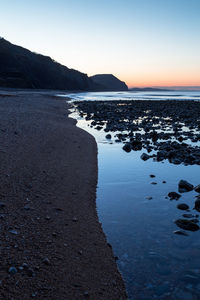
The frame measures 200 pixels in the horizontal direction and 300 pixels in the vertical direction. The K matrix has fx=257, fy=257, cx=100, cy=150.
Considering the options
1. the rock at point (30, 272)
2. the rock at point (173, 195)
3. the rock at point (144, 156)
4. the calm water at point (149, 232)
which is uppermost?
the rock at point (30, 272)

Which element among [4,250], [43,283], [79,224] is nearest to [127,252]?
[79,224]

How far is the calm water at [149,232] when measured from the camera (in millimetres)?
3713

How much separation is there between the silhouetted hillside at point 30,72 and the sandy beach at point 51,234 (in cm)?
8756

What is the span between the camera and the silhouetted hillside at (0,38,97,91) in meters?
97.1

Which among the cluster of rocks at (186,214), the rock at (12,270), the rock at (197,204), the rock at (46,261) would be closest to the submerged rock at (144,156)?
the cluster of rocks at (186,214)

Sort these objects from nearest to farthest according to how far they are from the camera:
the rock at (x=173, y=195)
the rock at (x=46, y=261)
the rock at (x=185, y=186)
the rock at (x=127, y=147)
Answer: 1. the rock at (x=46, y=261)
2. the rock at (x=173, y=195)
3. the rock at (x=185, y=186)
4. the rock at (x=127, y=147)

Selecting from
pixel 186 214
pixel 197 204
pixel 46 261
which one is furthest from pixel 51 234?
pixel 197 204

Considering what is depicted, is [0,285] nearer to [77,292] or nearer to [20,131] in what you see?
[77,292]

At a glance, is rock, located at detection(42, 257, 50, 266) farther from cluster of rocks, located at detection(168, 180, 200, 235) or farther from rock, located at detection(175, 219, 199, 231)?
rock, located at detection(175, 219, 199, 231)

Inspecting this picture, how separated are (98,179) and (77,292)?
16.0 ft

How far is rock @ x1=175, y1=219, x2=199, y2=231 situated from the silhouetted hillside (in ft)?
298

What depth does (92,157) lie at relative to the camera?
33.9 feet

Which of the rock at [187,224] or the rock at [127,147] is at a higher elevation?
the rock at [127,147]

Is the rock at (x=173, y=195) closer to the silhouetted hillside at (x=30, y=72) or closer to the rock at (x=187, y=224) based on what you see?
the rock at (x=187, y=224)
